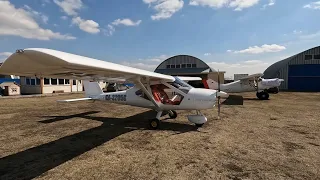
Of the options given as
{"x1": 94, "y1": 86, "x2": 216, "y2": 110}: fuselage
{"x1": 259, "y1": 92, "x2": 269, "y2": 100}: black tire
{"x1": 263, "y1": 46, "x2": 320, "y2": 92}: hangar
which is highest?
{"x1": 263, "y1": 46, "x2": 320, "y2": 92}: hangar

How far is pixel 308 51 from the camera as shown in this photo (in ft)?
127

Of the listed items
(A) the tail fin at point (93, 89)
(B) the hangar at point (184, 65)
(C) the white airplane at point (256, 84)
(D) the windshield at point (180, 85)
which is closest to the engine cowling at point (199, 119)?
(D) the windshield at point (180, 85)

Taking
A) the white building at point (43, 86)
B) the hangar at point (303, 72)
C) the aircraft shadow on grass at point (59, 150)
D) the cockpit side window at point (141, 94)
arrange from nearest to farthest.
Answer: the aircraft shadow on grass at point (59, 150), the cockpit side window at point (141, 94), the white building at point (43, 86), the hangar at point (303, 72)

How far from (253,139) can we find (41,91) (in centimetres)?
3175

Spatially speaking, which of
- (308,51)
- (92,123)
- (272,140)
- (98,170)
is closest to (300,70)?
(308,51)

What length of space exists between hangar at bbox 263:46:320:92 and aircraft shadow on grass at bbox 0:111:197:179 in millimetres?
38111

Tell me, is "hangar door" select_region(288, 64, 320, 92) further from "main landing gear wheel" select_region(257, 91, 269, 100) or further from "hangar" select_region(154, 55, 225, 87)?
"main landing gear wheel" select_region(257, 91, 269, 100)

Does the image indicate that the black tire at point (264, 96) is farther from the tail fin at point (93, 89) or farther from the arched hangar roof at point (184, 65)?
the arched hangar roof at point (184, 65)

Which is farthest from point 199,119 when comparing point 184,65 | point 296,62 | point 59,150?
point 184,65

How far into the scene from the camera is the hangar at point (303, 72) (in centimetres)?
3738

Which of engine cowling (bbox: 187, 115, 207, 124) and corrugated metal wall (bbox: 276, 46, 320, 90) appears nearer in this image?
engine cowling (bbox: 187, 115, 207, 124)

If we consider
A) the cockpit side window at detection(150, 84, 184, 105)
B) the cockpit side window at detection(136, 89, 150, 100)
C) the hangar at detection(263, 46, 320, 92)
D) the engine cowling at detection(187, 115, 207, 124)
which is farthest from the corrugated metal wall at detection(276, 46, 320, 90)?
the cockpit side window at detection(136, 89, 150, 100)

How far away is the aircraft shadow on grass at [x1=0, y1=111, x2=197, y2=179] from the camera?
15.7ft

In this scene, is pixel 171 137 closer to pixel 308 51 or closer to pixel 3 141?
pixel 3 141
